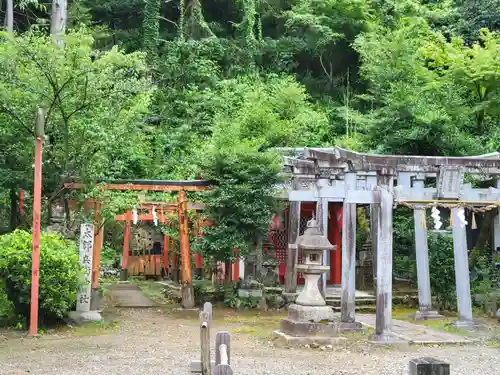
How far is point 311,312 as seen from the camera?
1106 cm

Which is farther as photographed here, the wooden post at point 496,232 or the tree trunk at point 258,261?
the wooden post at point 496,232

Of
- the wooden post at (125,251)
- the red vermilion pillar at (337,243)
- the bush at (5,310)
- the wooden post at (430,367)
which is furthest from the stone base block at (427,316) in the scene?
the wooden post at (430,367)

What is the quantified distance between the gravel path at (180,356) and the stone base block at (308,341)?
212 millimetres

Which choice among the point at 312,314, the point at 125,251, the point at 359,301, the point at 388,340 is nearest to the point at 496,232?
the point at 359,301

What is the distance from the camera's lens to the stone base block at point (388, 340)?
10.9m

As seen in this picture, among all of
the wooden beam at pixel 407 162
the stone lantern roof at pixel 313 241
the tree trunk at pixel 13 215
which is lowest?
the stone lantern roof at pixel 313 241

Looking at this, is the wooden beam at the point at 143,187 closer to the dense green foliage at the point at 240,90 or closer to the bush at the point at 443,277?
the dense green foliage at the point at 240,90

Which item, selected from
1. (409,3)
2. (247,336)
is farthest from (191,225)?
(409,3)

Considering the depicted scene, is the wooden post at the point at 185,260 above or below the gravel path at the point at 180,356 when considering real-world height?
above

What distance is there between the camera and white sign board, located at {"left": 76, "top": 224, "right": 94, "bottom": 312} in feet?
42.1

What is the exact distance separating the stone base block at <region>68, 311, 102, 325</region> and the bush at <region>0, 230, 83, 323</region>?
577mm

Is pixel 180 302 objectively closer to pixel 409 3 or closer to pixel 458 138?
pixel 458 138

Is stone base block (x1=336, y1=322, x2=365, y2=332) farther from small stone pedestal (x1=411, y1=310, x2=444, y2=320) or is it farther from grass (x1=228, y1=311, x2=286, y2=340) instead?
small stone pedestal (x1=411, y1=310, x2=444, y2=320)

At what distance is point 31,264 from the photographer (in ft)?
37.1
